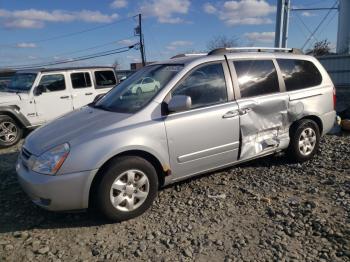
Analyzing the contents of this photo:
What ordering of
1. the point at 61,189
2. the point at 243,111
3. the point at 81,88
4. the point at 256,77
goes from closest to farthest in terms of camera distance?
the point at 61,189, the point at 243,111, the point at 256,77, the point at 81,88

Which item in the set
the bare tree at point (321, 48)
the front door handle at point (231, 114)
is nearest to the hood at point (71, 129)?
the front door handle at point (231, 114)

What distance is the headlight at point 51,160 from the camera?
3449 millimetres

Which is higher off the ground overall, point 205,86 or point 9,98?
point 205,86

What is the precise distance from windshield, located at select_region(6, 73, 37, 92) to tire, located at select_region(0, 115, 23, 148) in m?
0.93

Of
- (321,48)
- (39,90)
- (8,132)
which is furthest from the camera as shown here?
(321,48)

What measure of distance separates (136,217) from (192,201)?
75cm

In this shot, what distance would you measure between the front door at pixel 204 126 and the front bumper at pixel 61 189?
3.48 feet

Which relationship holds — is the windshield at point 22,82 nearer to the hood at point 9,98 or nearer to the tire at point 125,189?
the hood at point 9,98

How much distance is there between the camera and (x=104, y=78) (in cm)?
990

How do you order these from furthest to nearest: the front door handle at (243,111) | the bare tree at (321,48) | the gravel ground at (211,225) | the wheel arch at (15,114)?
the bare tree at (321,48) < the wheel arch at (15,114) < the front door handle at (243,111) < the gravel ground at (211,225)

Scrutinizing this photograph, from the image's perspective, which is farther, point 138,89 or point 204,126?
point 138,89

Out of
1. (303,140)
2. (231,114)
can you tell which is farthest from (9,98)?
(303,140)

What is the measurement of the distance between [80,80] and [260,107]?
6134 mm

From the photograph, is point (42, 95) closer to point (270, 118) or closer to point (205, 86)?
point (205, 86)
